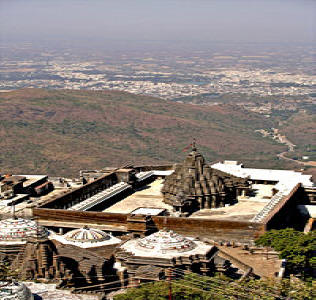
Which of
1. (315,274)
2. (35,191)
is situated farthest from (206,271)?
(35,191)

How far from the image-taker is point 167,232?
5694 cm

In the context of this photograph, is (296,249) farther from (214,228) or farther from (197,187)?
(197,187)

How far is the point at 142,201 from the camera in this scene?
271ft

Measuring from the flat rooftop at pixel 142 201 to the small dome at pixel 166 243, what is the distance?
Answer: 2030 centimetres

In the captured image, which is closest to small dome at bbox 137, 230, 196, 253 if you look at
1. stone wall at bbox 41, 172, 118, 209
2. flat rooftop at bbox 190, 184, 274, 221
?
flat rooftop at bbox 190, 184, 274, 221

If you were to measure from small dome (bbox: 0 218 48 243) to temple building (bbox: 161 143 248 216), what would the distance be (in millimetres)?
20480

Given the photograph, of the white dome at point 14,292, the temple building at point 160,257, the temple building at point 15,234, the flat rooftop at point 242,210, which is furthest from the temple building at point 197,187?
the white dome at point 14,292

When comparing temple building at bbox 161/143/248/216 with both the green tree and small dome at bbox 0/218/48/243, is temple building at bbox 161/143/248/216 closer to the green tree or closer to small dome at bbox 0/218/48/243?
the green tree

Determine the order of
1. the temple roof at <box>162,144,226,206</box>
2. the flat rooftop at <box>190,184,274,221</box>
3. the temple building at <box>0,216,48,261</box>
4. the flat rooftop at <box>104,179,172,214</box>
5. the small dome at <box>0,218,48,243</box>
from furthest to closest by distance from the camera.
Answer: the temple roof at <box>162,144,226,206</box> < the flat rooftop at <box>104,179,172,214</box> < the flat rooftop at <box>190,184,274,221</box> < the small dome at <box>0,218,48,243</box> < the temple building at <box>0,216,48,261</box>

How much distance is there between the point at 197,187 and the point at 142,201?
6261 mm

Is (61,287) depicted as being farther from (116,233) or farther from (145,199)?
(145,199)

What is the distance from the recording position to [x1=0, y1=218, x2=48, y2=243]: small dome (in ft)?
191

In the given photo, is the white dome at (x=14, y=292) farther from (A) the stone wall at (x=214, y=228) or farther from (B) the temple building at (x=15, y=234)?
(A) the stone wall at (x=214, y=228)

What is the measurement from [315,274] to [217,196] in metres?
18.7
